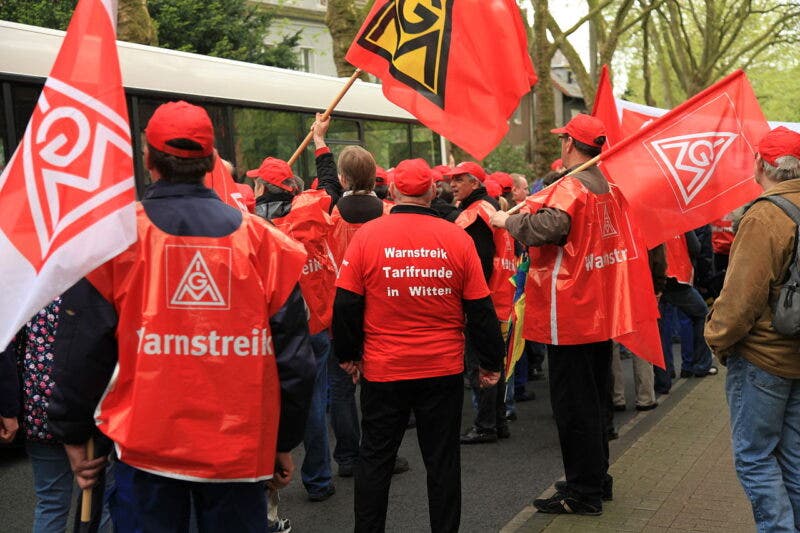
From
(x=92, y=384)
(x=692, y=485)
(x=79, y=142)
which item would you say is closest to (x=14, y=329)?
(x=92, y=384)

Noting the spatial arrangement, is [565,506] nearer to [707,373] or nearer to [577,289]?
[577,289]

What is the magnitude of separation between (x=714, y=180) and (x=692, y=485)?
6.25 ft

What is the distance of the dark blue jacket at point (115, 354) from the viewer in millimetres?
2807

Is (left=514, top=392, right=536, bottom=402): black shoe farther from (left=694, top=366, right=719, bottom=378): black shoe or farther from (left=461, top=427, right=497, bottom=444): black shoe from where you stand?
(left=694, top=366, right=719, bottom=378): black shoe

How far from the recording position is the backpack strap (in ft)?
12.7

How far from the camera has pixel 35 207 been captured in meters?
2.74

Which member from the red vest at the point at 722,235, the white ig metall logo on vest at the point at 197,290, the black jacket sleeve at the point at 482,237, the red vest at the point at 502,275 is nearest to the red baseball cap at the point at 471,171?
the red vest at the point at 502,275

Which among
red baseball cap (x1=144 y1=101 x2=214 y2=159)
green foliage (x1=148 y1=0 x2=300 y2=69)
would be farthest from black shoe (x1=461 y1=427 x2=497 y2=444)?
green foliage (x1=148 y1=0 x2=300 y2=69)

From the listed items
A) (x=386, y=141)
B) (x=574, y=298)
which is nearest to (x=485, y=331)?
(x=574, y=298)

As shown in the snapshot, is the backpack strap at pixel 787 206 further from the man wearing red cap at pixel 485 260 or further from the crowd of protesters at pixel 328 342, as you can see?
the man wearing red cap at pixel 485 260

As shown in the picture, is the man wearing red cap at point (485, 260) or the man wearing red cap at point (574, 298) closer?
the man wearing red cap at point (574, 298)

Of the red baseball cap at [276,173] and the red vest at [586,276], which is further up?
the red baseball cap at [276,173]

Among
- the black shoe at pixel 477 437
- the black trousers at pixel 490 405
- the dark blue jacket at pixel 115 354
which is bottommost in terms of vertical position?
the black shoe at pixel 477 437

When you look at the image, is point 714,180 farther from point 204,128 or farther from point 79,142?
point 79,142
